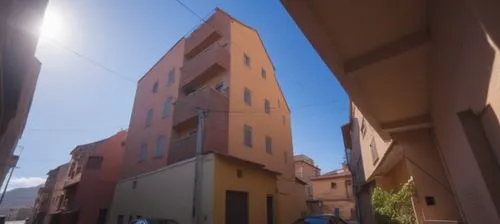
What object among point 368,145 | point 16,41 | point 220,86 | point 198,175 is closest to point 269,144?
point 220,86

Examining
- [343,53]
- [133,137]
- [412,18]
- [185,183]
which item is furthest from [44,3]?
[133,137]

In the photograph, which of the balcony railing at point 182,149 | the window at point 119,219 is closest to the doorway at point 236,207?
the balcony railing at point 182,149

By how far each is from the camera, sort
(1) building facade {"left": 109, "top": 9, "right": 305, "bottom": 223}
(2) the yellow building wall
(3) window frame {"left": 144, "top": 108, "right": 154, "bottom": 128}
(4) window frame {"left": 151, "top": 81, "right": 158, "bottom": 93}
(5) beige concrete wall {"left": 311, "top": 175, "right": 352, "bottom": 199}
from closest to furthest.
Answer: (2) the yellow building wall < (1) building facade {"left": 109, "top": 9, "right": 305, "bottom": 223} < (3) window frame {"left": 144, "top": 108, "right": 154, "bottom": 128} < (4) window frame {"left": 151, "top": 81, "right": 158, "bottom": 93} < (5) beige concrete wall {"left": 311, "top": 175, "right": 352, "bottom": 199}

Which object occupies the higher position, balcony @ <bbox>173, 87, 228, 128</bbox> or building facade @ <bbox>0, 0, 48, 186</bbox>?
balcony @ <bbox>173, 87, 228, 128</bbox>

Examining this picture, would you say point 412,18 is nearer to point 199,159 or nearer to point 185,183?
point 199,159

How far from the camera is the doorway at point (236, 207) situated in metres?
12.1

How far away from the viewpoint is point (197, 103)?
15.4 meters

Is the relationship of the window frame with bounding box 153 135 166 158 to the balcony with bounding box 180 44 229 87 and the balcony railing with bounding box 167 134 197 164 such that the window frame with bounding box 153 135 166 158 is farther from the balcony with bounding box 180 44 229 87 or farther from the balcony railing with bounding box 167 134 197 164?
the balcony with bounding box 180 44 229 87

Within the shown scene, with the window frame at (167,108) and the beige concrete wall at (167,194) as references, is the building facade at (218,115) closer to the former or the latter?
the window frame at (167,108)

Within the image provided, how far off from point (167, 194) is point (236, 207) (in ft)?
13.0

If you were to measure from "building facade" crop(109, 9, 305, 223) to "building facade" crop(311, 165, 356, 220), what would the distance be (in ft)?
41.6

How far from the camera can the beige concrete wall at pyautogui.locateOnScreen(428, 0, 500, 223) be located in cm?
188

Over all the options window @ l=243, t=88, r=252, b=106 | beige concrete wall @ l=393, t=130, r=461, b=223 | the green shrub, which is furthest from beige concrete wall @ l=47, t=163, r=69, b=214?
beige concrete wall @ l=393, t=130, r=461, b=223

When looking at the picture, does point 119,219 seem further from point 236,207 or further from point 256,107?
point 256,107
